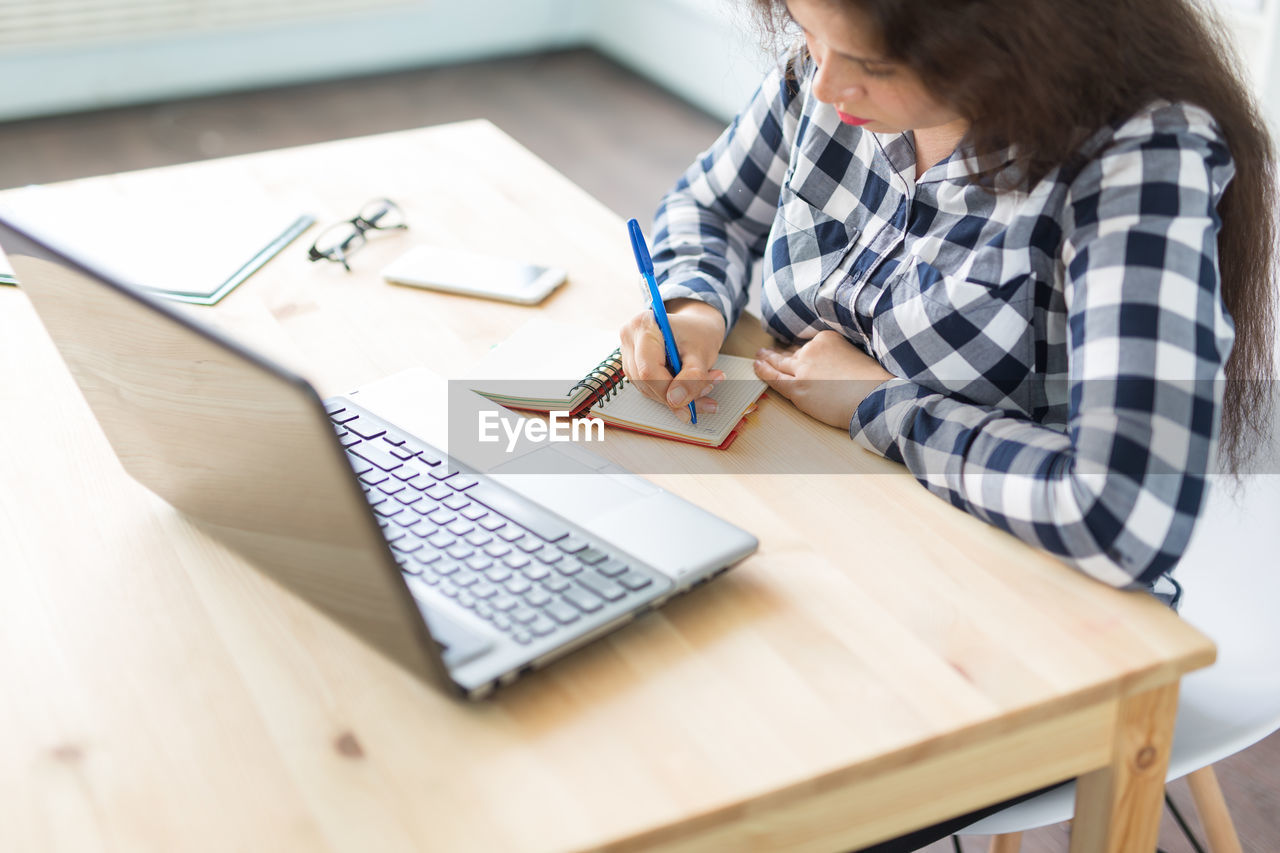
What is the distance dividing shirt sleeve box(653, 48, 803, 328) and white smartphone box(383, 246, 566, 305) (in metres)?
0.13

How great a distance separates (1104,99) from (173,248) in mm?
956

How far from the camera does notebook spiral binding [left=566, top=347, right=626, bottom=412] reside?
0.98 m

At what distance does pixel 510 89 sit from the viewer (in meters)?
4.33

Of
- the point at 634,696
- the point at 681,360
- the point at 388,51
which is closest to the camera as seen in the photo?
the point at 634,696

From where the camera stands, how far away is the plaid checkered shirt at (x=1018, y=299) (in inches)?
30.5

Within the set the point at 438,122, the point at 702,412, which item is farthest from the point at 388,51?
the point at 702,412

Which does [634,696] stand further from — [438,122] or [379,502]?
[438,122]

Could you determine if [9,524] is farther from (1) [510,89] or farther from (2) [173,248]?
(1) [510,89]

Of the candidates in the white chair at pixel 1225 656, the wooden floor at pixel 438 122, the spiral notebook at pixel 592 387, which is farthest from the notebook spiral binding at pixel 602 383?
the wooden floor at pixel 438 122

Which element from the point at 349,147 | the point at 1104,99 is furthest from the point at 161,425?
the point at 349,147

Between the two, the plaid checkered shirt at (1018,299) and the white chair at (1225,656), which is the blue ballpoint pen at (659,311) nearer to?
the plaid checkered shirt at (1018,299)

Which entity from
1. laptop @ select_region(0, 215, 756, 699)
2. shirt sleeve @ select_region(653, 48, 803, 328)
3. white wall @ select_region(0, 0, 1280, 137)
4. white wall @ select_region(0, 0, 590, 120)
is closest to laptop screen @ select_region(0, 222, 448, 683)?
laptop @ select_region(0, 215, 756, 699)

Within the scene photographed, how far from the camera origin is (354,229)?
1298 millimetres

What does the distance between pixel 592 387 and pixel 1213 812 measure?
0.75 m
